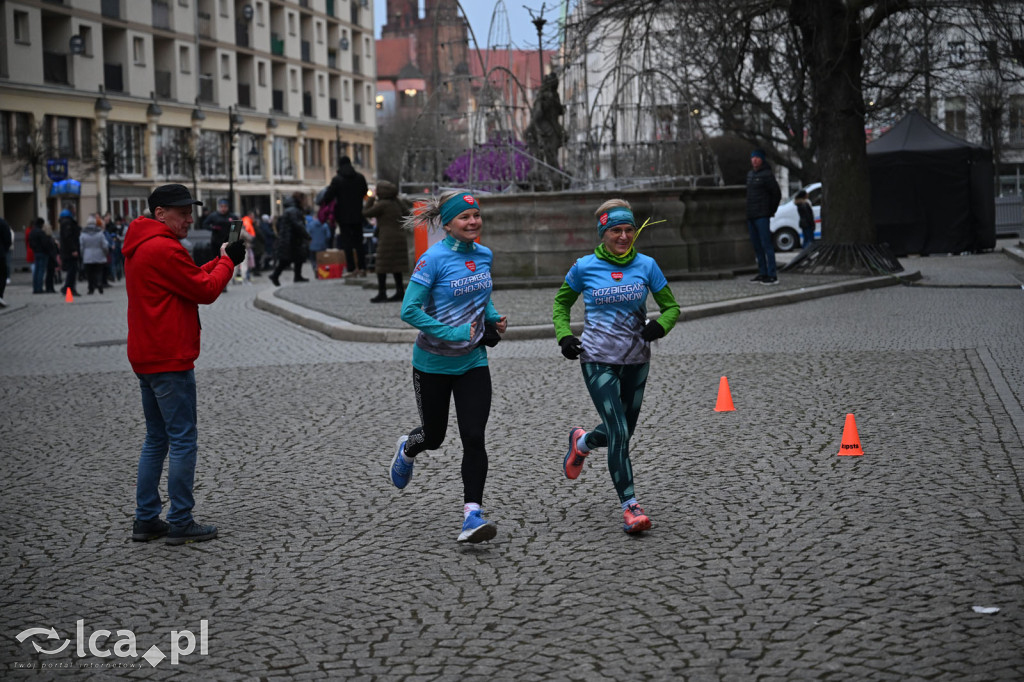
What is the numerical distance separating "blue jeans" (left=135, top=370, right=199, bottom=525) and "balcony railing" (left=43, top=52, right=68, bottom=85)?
155 ft

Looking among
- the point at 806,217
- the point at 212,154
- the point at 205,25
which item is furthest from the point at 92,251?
the point at 205,25

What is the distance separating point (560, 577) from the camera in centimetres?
558

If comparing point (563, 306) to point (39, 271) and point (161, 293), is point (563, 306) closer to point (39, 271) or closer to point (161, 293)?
point (161, 293)

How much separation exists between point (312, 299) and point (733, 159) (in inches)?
1343

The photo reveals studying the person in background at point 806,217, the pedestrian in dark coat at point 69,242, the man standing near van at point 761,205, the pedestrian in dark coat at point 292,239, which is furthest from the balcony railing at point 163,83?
the man standing near van at point 761,205

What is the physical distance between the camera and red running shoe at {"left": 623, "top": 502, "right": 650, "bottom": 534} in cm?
618

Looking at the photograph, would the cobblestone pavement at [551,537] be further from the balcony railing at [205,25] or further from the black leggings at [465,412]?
the balcony railing at [205,25]

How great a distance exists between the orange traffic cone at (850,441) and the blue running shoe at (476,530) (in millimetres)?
2768

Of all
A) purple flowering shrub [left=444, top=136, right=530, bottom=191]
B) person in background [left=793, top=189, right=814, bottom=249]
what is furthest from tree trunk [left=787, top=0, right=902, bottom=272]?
person in background [left=793, top=189, right=814, bottom=249]

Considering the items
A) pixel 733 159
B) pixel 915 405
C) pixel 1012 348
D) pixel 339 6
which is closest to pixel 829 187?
pixel 1012 348

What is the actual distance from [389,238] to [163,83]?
142 ft

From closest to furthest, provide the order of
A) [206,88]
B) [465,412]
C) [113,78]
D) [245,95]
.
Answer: [465,412], [113,78], [206,88], [245,95]

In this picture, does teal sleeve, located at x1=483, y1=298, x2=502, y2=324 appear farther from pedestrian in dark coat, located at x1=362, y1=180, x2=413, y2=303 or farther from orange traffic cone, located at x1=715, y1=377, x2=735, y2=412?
pedestrian in dark coat, located at x1=362, y1=180, x2=413, y2=303

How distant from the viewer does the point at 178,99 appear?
59812 millimetres
